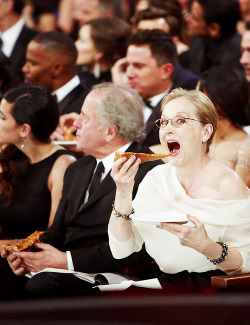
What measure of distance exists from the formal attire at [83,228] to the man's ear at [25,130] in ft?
1.20

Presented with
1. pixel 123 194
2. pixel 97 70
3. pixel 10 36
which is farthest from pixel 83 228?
pixel 10 36

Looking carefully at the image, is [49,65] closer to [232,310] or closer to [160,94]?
[160,94]

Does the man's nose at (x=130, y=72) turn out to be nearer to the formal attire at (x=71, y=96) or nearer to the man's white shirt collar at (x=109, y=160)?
the formal attire at (x=71, y=96)

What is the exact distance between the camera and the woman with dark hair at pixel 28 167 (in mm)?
3588

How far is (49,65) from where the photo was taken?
5043mm

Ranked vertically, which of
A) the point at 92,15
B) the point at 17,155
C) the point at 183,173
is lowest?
the point at 92,15

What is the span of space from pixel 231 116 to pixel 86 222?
95cm

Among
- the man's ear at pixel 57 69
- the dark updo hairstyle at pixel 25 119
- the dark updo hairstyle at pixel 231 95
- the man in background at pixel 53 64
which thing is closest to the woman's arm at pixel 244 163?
the dark updo hairstyle at pixel 231 95

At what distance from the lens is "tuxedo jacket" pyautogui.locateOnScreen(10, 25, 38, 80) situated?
6018mm

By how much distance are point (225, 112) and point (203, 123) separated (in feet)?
2.80

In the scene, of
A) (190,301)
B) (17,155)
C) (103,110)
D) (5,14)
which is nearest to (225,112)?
(103,110)

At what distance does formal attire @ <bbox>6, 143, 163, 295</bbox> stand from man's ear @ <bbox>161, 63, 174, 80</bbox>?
141 centimetres

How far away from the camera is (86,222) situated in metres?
3.19

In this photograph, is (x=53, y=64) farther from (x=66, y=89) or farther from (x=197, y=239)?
(x=197, y=239)
